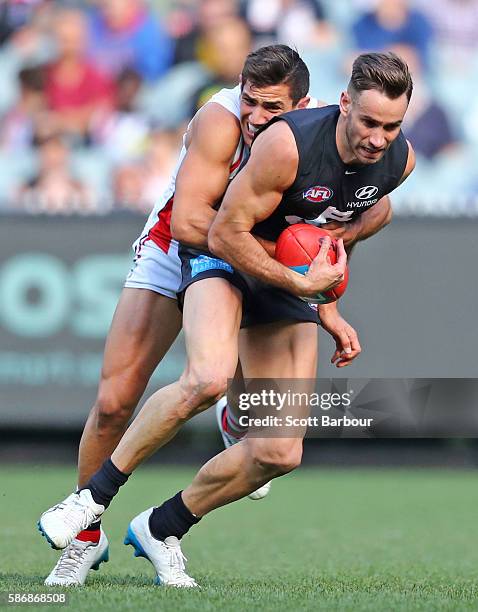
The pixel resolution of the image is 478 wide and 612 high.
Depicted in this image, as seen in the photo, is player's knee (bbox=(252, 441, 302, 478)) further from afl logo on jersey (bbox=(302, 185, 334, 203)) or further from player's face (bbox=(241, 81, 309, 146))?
player's face (bbox=(241, 81, 309, 146))

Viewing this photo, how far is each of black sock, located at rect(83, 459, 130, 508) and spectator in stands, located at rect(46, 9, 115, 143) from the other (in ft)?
26.2

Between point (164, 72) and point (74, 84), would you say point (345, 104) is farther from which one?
point (74, 84)

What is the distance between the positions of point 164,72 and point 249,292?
310 inches

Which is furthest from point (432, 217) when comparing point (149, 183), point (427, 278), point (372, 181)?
point (372, 181)

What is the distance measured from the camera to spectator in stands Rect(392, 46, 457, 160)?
41.9 feet

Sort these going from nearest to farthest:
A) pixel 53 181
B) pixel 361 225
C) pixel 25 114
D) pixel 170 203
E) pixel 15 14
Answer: pixel 361 225, pixel 170 203, pixel 53 181, pixel 25 114, pixel 15 14

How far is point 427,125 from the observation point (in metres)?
12.8

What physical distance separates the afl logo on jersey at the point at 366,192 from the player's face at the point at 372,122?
28 cm

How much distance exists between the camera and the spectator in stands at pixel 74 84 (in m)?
13.0

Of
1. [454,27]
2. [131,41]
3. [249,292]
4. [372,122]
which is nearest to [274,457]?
[249,292]
